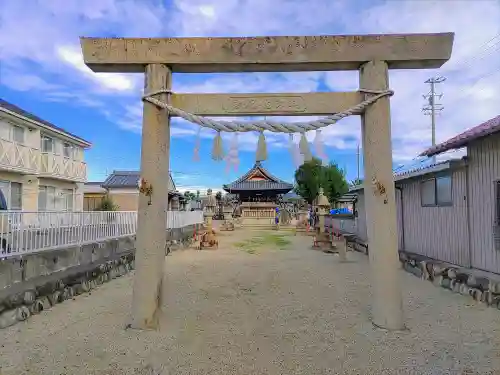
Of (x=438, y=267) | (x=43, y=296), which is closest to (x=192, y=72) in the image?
(x=43, y=296)

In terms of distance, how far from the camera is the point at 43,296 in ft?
19.4

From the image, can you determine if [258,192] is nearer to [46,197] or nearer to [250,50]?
[46,197]

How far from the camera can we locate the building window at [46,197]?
1747 centimetres

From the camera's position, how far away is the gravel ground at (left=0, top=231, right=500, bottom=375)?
3561 mm

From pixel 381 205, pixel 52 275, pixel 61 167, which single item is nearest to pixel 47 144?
pixel 61 167

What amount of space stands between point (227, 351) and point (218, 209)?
3734cm

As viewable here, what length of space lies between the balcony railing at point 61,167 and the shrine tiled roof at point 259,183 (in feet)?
59.2

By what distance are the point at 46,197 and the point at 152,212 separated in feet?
52.8

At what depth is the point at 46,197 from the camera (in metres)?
17.8

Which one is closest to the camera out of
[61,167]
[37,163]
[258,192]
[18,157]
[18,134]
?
[18,157]

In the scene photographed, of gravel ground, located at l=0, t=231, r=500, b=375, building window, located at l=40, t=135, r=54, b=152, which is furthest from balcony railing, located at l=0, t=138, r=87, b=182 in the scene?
gravel ground, located at l=0, t=231, r=500, b=375

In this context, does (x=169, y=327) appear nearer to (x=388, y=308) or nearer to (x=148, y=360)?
(x=148, y=360)

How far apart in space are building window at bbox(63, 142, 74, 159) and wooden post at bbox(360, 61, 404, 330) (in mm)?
18178

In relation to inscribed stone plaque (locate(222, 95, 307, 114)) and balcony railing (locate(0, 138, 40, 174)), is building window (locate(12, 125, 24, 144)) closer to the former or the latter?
balcony railing (locate(0, 138, 40, 174))
